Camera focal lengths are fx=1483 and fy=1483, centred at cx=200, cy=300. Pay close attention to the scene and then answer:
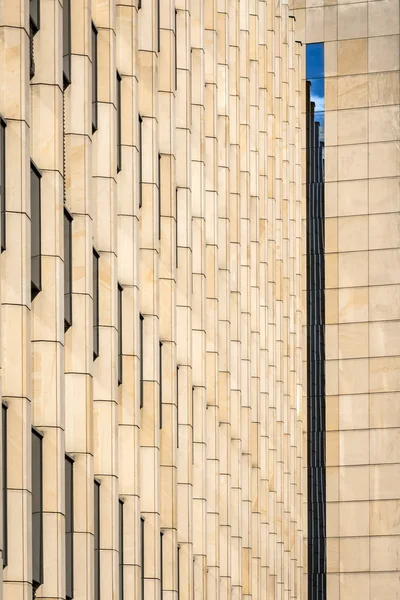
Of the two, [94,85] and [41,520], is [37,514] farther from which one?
[94,85]

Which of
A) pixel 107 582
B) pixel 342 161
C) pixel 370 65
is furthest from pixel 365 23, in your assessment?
pixel 107 582

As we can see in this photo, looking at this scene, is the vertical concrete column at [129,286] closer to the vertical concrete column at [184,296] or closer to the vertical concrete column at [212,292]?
the vertical concrete column at [184,296]

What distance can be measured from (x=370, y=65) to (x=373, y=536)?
23706 mm

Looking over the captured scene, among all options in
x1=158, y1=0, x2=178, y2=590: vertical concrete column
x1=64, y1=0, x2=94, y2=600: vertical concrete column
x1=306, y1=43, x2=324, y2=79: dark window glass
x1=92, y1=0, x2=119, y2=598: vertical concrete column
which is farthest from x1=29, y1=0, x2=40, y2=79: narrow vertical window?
x1=306, y1=43, x2=324, y2=79: dark window glass

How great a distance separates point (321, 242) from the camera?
74.2 metres

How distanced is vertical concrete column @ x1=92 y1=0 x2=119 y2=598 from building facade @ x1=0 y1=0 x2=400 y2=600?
0.18ft

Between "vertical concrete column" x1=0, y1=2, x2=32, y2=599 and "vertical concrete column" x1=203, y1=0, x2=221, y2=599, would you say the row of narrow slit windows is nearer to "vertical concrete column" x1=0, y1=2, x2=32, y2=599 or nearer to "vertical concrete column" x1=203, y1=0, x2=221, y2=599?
"vertical concrete column" x1=0, y1=2, x2=32, y2=599

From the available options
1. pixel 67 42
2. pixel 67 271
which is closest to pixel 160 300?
pixel 67 271

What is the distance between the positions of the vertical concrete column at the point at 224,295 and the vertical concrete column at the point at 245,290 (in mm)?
3223

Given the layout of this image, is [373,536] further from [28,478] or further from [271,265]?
[28,478]

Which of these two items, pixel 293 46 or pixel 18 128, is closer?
pixel 18 128

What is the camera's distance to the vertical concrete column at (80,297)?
29094 millimetres

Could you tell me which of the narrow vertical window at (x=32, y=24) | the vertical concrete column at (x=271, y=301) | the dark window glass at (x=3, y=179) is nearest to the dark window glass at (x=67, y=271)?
the narrow vertical window at (x=32, y=24)

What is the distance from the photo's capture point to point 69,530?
2881cm
